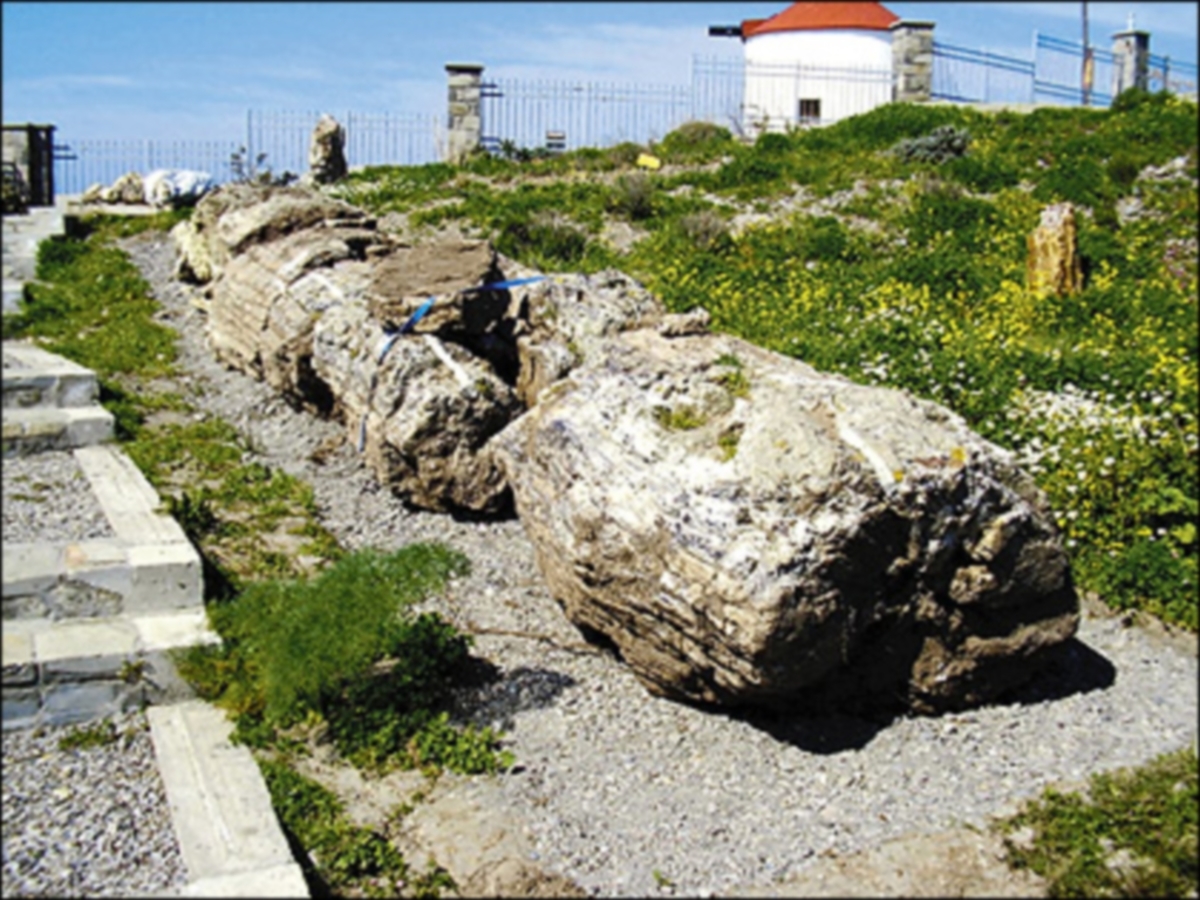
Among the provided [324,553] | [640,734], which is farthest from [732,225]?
[640,734]

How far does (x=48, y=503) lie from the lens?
7840 millimetres

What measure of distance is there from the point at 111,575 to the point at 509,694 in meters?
2.21

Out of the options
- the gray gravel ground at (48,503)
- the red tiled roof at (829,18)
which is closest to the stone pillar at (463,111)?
the red tiled roof at (829,18)

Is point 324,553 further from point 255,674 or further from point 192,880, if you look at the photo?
point 192,880

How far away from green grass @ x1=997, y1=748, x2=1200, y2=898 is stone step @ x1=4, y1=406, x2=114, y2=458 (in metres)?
6.39

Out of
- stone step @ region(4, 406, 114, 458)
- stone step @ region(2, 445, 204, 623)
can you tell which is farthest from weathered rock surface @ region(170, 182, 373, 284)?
stone step @ region(2, 445, 204, 623)

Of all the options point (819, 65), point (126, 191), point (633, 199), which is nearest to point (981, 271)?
point (633, 199)

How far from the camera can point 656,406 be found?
267 inches

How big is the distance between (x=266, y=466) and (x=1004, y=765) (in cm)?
593

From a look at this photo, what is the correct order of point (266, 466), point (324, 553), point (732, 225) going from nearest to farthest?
point (324, 553) → point (266, 466) → point (732, 225)

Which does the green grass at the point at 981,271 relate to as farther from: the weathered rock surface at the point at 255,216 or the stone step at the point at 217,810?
the stone step at the point at 217,810

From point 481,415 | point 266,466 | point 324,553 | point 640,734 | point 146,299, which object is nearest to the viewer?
point 640,734

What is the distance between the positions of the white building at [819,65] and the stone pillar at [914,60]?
1.03m

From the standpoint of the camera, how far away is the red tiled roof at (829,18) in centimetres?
2880
